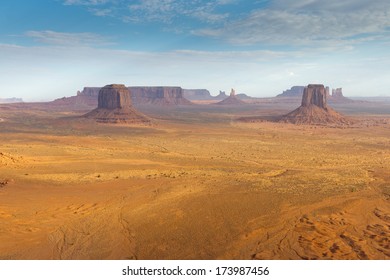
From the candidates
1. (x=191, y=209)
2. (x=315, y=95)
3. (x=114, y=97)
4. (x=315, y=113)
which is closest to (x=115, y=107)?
(x=114, y=97)

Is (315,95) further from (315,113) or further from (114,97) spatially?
(114,97)

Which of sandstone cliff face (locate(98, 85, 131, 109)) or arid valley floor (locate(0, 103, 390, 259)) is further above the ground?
sandstone cliff face (locate(98, 85, 131, 109))

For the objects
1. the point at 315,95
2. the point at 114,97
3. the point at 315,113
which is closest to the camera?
the point at 315,113

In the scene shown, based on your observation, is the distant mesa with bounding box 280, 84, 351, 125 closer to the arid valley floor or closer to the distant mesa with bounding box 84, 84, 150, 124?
the distant mesa with bounding box 84, 84, 150, 124

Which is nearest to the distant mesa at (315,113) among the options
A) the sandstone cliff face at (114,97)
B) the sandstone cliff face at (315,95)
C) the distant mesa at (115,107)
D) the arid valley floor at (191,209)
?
the sandstone cliff face at (315,95)

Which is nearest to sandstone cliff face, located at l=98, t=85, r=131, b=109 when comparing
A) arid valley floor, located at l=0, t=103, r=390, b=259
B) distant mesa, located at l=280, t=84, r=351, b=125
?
distant mesa, located at l=280, t=84, r=351, b=125

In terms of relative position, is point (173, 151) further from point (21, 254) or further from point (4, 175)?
point (21, 254)
